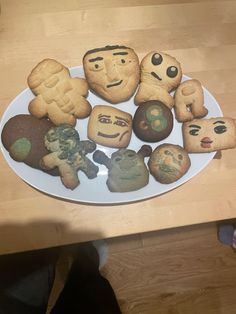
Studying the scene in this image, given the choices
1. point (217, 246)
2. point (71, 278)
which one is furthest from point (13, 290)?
point (217, 246)

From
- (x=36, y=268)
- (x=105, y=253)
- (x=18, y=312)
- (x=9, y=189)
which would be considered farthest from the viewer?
(x=105, y=253)

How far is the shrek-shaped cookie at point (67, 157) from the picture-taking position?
623 millimetres

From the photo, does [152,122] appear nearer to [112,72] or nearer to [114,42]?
[112,72]

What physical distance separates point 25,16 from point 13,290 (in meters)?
0.61

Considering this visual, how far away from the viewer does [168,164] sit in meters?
0.64

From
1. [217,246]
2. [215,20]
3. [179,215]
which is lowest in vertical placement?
[217,246]

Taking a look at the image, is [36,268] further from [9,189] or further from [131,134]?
[131,134]

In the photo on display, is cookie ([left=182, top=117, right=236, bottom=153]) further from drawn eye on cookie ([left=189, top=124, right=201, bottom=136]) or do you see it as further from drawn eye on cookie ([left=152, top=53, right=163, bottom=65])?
drawn eye on cookie ([left=152, top=53, right=163, bottom=65])

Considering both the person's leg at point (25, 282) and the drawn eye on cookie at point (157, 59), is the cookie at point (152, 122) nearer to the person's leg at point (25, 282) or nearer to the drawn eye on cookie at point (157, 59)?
the drawn eye on cookie at point (157, 59)

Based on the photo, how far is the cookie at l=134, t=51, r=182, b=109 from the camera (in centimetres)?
70

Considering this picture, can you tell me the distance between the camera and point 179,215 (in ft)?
2.17

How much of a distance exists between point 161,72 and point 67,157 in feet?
0.78

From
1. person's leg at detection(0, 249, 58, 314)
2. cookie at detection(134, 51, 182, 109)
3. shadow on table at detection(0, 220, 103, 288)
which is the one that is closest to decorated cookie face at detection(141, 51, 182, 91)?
cookie at detection(134, 51, 182, 109)

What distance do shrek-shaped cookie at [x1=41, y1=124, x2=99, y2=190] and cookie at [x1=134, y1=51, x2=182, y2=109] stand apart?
155 millimetres
